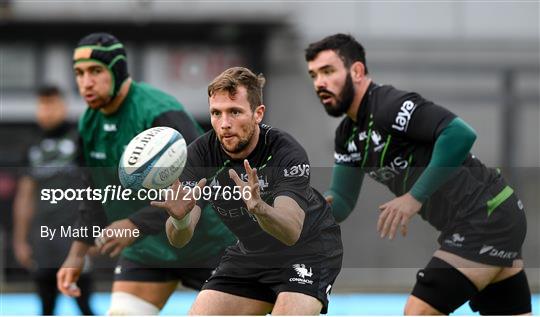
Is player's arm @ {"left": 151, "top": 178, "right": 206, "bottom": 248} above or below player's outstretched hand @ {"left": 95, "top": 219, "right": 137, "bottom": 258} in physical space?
above

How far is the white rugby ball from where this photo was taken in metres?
4.40

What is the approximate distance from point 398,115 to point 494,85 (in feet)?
32.7

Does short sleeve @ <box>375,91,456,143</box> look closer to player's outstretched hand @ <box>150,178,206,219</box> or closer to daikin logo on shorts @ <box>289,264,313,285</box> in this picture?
daikin logo on shorts @ <box>289,264,313,285</box>

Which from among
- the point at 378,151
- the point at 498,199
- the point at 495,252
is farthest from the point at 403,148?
the point at 495,252

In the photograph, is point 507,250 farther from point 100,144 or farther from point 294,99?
point 294,99

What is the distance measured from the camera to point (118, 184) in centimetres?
546

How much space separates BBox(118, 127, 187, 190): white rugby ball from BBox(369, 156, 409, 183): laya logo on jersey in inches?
47.4

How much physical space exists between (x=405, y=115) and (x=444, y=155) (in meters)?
0.28

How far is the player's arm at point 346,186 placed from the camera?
17.5ft

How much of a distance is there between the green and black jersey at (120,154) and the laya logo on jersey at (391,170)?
82cm

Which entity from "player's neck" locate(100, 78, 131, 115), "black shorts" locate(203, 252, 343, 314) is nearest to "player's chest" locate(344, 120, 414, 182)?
"black shorts" locate(203, 252, 343, 314)

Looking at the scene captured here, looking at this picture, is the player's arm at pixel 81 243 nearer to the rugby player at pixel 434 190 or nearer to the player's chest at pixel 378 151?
the rugby player at pixel 434 190

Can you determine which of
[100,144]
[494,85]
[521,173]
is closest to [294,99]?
[494,85]

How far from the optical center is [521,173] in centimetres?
921
